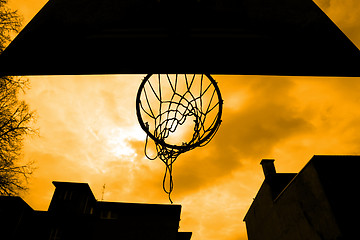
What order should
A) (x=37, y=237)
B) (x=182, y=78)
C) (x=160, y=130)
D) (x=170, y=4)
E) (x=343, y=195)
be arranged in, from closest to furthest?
(x=170, y=4) → (x=182, y=78) → (x=160, y=130) → (x=343, y=195) → (x=37, y=237)

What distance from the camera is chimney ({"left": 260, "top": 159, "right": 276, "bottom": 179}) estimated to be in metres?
11.9

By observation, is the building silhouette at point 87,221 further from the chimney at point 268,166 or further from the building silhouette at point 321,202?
the building silhouette at point 321,202

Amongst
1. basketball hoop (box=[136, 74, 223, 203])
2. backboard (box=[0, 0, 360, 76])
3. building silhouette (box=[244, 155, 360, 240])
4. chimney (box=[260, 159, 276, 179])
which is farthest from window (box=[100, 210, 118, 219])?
backboard (box=[0, 0, 360, 76])

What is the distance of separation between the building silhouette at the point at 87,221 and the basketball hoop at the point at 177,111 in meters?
11.2

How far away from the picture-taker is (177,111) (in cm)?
326

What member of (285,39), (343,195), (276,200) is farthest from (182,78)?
(276,200)

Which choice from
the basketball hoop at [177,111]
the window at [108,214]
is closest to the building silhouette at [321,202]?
the basketball hoop at [177,111]

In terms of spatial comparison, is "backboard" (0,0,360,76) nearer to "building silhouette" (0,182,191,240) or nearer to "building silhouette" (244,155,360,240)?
"building silhouette" (244,155,360,240)

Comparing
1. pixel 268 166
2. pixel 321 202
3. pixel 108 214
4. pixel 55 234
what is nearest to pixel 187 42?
pixel 321 202

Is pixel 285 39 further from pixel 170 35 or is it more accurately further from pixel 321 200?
pixel 321 200

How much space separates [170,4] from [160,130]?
2.09m

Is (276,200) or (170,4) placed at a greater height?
(276,200)

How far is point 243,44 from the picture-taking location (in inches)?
62.2

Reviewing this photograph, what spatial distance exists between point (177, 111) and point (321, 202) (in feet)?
21.9
